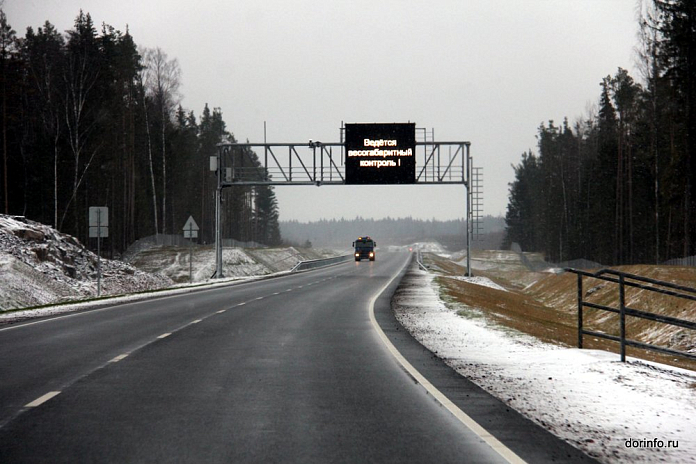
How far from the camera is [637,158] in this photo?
68.8m

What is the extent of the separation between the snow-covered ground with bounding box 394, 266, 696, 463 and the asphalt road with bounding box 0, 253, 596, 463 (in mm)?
394

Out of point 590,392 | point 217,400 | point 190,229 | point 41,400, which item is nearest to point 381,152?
point 190,229

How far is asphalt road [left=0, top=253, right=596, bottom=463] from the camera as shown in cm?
555

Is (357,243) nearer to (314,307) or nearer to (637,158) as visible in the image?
(637,158)

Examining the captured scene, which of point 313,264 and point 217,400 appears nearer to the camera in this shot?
point 217,400

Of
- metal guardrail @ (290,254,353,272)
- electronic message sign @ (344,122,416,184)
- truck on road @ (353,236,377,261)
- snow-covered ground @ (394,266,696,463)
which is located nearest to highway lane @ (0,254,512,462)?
snow-covered ground @ (394,266,696,463)

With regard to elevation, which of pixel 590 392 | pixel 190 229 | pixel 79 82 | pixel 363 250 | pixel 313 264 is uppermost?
pixel 79 82

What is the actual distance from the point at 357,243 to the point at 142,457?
266 feet

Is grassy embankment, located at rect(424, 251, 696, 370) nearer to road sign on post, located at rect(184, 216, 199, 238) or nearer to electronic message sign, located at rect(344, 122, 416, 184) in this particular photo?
electronic message sign, located at rect(344, 122, 416, 184)

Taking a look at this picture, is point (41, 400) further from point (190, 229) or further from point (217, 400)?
point (190, 229)

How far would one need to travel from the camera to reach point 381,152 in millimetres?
41688

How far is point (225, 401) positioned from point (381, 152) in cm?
3490

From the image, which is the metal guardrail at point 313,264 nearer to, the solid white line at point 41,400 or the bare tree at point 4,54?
the bare tree at point 4,54

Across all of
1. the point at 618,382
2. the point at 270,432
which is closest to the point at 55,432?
the point at 270,432
